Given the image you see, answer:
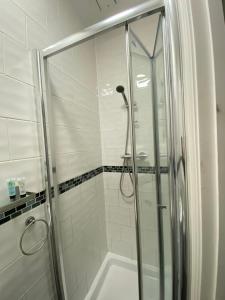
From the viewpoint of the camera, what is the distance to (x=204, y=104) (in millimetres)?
403

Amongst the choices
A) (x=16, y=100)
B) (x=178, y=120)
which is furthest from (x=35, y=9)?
(x=178, y=120)

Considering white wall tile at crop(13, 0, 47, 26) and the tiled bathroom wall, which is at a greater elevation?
white wall tile at crop(13, 0, 47, 26)

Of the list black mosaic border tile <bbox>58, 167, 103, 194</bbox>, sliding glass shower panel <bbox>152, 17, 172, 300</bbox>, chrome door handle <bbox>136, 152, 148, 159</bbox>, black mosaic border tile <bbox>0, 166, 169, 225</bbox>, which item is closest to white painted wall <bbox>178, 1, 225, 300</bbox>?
sliding glass shower panel <bbox>152, 17, 172, 300</bbox>

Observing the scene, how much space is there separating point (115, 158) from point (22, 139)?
1.11 meters

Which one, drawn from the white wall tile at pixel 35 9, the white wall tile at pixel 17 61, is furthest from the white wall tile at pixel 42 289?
the white wall tile at pixel 35 9

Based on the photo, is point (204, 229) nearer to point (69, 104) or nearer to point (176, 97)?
point (176, 97)

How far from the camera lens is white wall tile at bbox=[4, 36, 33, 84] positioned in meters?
0.79

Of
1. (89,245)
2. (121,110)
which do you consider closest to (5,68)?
(121,110)

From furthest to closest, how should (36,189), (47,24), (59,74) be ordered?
(59,74), (47,24), (36,189)

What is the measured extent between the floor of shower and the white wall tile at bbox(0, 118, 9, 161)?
1.48m

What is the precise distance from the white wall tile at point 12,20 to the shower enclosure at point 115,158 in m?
0.12

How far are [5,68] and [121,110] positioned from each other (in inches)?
45.4

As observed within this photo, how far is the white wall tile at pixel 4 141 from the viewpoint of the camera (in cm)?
75

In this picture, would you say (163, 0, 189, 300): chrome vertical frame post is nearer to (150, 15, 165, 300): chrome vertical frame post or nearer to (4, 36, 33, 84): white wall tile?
(150, 15, 165, 300): chrome vertical frame post
